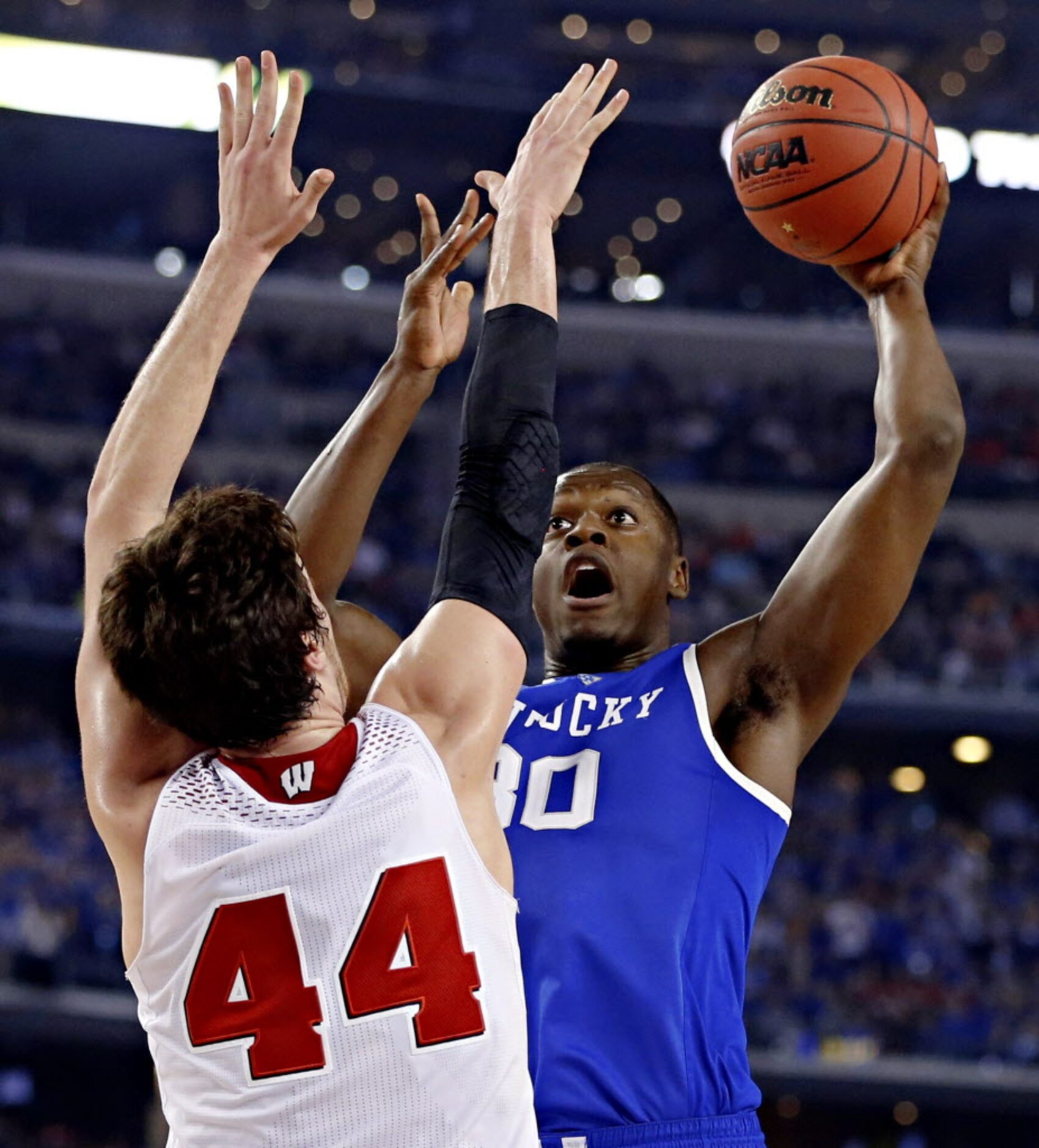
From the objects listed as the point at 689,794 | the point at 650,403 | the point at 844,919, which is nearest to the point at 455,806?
the point at 689,794

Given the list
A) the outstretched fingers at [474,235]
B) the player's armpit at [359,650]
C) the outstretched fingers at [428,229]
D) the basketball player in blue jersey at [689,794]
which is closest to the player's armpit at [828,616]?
the basketball player in blue jersey at [689,794]

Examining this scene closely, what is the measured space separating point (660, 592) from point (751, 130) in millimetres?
1238

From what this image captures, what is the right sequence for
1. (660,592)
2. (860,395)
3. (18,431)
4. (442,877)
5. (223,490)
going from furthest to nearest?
(860,395), (18,431), (660,592), (223,490), (442,877)

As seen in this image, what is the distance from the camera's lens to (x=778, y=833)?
3.29 m

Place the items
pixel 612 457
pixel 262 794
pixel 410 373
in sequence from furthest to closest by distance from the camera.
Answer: pixel 612 457 → pixel 410 373 → pixel 262 794

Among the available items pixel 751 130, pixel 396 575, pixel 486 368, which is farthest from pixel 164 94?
pixel 486 368

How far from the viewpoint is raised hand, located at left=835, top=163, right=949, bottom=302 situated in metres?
3.55

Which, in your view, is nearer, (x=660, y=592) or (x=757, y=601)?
(x=660, y=592)

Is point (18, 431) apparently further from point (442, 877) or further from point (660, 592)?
point (442, 877)

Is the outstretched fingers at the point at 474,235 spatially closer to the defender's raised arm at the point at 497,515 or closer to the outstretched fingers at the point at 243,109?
the defender's raised arm at the point at 497,515

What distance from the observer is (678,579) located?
12.8ft

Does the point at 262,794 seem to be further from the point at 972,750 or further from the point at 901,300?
the point at 972,750

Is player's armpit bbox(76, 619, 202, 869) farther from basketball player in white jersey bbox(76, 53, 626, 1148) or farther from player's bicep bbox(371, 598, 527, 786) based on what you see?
player's bicep bbox(371, 598, 527, 786)

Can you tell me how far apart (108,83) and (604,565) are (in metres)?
19.7
